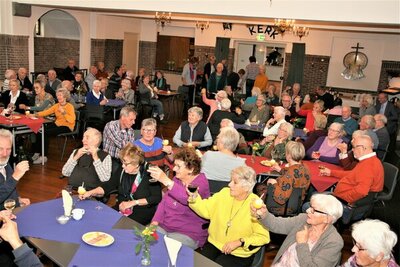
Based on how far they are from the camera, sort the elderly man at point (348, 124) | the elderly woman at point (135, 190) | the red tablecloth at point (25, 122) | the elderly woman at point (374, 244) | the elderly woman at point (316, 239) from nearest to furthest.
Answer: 1. the elderly woman at point (374, 244)
2. the elderly woman at point (316, 239)
3. the elderly woman at point (135, 190)
4. the red tablecloth at point (25, 122)
5. the elderly man at point (348, 124)

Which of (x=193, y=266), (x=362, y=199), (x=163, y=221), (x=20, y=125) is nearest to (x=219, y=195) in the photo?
(x=163, y=221)

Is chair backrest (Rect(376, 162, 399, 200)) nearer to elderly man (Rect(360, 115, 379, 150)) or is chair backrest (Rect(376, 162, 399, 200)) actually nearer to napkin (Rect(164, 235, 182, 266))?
elderly man (Rect(360, 115, 379, 150))

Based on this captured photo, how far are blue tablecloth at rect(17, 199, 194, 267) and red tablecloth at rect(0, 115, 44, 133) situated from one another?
3348 millimetres

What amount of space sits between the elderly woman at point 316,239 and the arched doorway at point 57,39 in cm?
1263

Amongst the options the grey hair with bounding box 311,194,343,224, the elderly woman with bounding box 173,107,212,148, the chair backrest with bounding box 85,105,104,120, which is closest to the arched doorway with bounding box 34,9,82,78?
the chair backrest with bounding box 85,105,104,120

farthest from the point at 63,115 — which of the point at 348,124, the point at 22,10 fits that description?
the point at 22,10

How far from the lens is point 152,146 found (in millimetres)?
5109

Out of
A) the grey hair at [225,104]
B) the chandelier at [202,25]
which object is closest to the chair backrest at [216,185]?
the grey hair at [225,104]

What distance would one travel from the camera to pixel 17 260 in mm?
2365

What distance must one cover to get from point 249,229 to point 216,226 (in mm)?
294

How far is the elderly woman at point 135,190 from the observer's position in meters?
3.92

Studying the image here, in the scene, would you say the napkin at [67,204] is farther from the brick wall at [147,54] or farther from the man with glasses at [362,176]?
the brick wall at [147,54]

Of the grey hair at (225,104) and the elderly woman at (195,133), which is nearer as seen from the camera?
the elderly woman at (195,133)

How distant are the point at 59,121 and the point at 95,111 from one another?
3.12 ft
